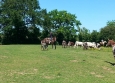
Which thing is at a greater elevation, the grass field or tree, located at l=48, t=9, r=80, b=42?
tree, located at l=48, t=9, r=80, b=42

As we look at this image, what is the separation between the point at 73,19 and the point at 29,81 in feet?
300

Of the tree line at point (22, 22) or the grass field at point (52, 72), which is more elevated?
the tree line at point (22, 22)

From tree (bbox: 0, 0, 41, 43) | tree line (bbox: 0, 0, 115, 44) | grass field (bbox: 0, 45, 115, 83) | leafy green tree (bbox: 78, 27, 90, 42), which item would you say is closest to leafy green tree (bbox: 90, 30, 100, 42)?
leafy green tree (bbox: 78, 27, 90, 42)

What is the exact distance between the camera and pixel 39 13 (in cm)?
8525

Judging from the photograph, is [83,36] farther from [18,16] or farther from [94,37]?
[18,16]

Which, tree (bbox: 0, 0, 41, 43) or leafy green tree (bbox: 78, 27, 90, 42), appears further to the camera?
leafy green tree (bbox: 78, 27, 90, 42)

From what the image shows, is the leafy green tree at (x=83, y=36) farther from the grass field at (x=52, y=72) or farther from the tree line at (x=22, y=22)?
the grass field at (x=52, y=72)

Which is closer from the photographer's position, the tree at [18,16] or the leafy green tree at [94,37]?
the tree at [18,16]

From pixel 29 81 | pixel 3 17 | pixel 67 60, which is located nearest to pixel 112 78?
pixel 29 81

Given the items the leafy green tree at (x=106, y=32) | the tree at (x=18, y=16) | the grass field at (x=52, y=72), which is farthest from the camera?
the leafy green tree at (x=106, y=32)

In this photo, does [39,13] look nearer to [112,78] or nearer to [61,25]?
[61,25]

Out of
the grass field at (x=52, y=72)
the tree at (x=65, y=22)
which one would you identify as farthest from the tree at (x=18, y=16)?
the grass field at (x=52, y=72)

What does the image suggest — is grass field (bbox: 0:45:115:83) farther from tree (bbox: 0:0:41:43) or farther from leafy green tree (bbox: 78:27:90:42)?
leafy green tree (bbox: 78:27:90:42)

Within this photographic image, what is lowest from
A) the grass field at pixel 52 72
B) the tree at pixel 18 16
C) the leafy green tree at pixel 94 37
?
the grass field at pixel 52 72
